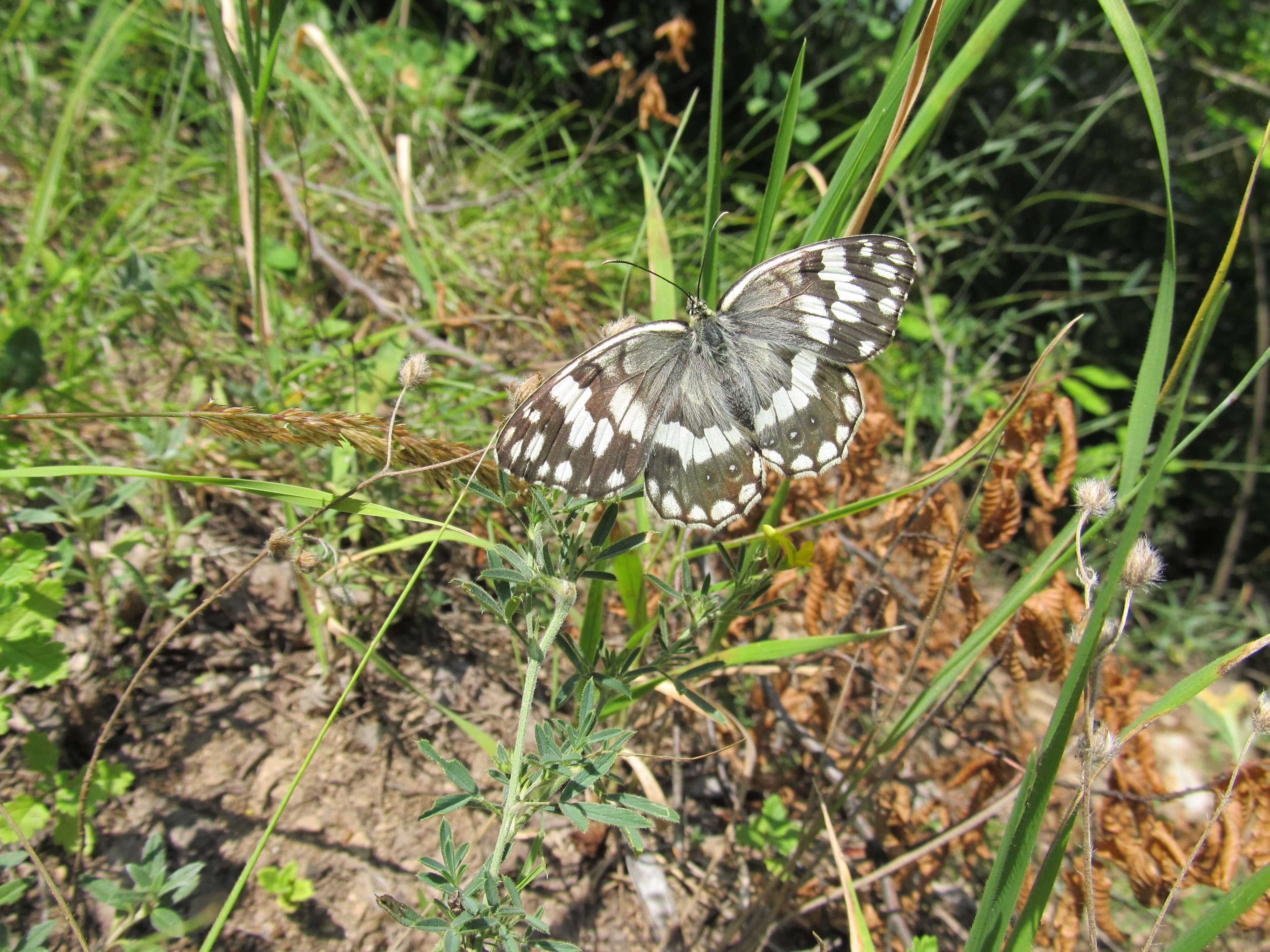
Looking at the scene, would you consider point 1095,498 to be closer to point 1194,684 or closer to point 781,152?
point 1194,684

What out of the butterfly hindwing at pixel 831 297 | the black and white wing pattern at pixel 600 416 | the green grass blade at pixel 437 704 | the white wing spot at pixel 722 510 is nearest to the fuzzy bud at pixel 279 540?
the green grass blade at pixel 437 704

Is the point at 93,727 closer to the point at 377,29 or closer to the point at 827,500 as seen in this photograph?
the point at 827,500

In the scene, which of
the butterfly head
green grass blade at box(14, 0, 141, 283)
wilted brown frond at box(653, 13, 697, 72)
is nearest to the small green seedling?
the butterfly head

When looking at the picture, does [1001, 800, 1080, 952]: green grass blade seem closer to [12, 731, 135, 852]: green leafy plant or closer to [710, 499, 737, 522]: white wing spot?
[710, 499, 737, 522]: white wing spot

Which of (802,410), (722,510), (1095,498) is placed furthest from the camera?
(802,410)

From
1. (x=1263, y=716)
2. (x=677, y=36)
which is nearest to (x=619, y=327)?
(x=1263, y=716)

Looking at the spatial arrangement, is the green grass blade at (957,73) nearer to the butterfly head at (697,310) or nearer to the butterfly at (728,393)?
the butterfly at (728,393)
